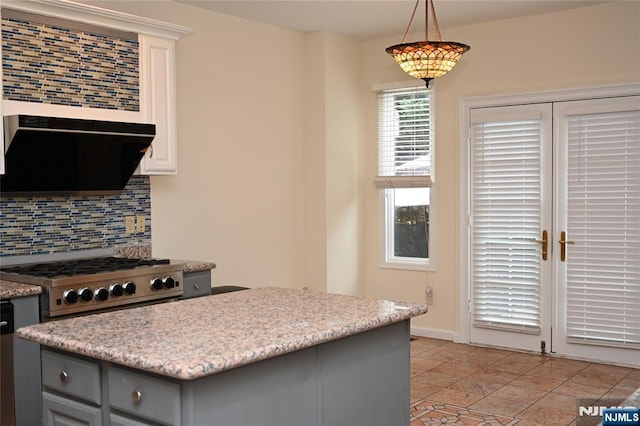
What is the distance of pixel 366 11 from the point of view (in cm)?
540

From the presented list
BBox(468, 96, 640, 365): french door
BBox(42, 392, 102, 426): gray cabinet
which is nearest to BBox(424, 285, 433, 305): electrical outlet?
BBox(468, 96, 640, 365): french door

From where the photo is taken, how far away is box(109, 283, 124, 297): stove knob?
3.81 m

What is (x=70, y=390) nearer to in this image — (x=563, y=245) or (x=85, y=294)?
(x=85, y=294)

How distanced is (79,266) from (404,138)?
3321 millimetres

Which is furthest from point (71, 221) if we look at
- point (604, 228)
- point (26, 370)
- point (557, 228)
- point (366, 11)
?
point (604, 228)

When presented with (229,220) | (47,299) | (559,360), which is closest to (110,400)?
(47,299)

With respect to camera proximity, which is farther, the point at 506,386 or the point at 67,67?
the point at 506,386

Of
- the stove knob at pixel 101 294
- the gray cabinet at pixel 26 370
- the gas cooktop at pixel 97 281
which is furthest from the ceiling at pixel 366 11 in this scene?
the gray cabinet at pixel 26 370

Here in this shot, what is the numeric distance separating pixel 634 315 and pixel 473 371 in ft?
4.11

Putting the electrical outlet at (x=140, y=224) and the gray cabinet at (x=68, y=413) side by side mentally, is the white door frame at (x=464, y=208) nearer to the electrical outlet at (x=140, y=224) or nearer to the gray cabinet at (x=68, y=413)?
the electrical outlet at (x=140, y=224)

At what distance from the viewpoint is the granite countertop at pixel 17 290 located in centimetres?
340

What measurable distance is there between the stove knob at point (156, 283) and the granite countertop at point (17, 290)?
2.27 ft

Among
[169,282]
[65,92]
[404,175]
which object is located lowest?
[169,282]

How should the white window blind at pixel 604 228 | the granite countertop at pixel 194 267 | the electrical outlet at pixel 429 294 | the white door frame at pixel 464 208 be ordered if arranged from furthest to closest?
the electrical outlet at pixel 429 294
the white door frame at pixel 464 208
the white window blind at pixel 604 228
the granite countertop at pixel 194 267
